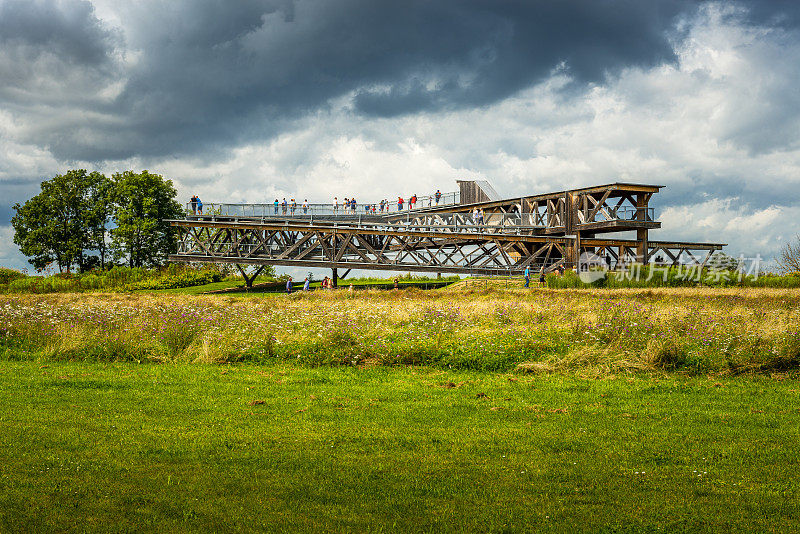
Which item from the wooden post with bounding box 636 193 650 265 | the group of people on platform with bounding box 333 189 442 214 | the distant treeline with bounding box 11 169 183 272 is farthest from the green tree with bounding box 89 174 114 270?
the wooden post with bounding box 636 193 650 265

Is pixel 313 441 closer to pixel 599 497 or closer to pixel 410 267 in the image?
pixel 599 497

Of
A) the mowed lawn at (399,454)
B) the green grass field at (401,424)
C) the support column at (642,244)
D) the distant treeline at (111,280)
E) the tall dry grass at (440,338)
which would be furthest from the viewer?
the support column at (642,244)

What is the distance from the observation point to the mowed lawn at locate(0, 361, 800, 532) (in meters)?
5.42

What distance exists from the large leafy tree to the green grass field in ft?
144

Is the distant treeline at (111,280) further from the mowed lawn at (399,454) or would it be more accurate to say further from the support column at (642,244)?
the support column at (642,244)

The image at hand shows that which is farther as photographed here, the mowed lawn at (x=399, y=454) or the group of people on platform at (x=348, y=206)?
the group of people on platform at (x=348, y=206)

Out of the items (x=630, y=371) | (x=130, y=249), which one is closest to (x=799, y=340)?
(x=630, y=371)

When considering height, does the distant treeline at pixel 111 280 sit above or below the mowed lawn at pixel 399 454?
above

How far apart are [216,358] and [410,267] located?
109 ft

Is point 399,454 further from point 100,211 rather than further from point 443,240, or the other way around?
point 100,211

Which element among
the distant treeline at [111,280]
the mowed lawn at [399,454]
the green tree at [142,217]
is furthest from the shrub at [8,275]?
the mowed lawn at [399,454]

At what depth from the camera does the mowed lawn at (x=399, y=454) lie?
213 inches

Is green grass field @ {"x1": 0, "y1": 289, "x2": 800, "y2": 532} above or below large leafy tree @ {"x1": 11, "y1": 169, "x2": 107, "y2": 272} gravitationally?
below

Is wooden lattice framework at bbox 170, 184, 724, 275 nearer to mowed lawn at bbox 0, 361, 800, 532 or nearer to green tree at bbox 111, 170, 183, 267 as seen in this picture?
green tree at bbox 111, 170, 183, 267
